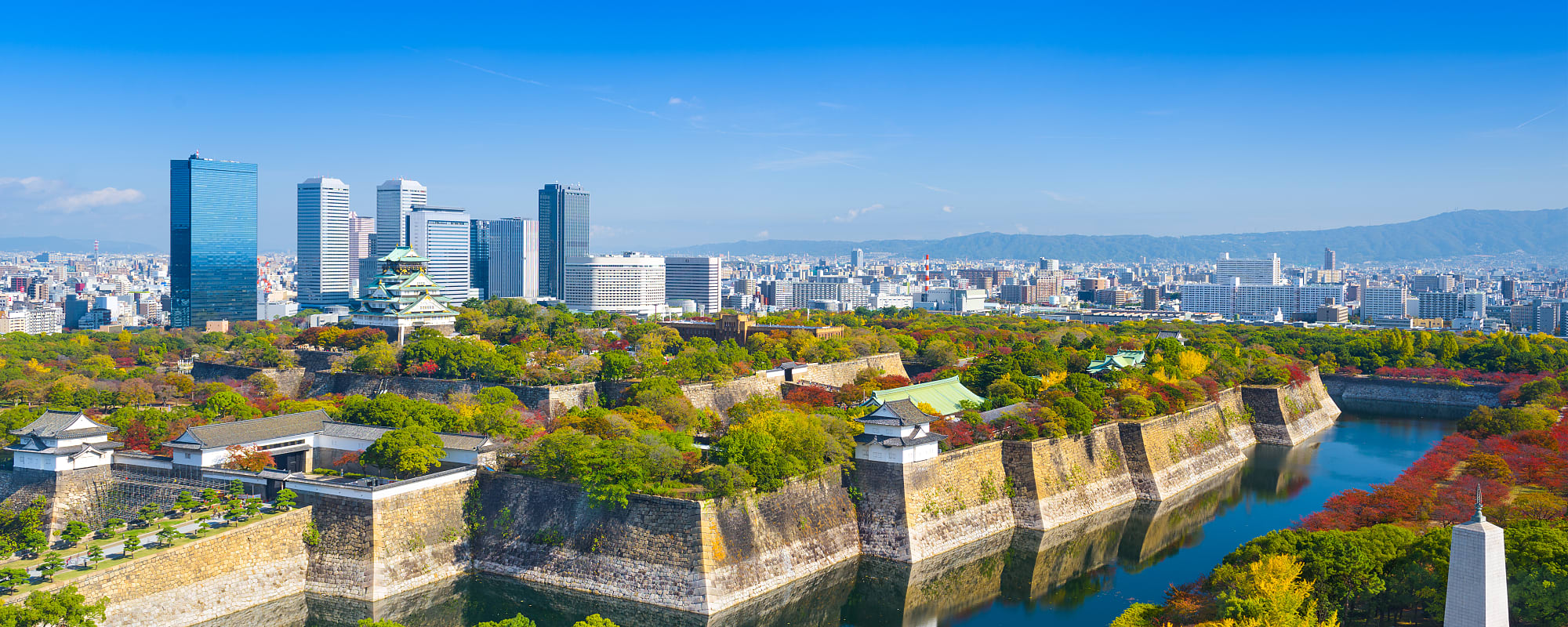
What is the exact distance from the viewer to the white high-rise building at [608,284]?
90750mm

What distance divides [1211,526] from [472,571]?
15773 mm

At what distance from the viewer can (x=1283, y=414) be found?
35.4m

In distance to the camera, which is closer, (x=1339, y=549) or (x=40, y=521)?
(x=1339, y=549)

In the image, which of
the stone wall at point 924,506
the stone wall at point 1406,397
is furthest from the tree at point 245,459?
the stone wall at point 1406,397

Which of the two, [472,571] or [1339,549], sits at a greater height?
[1339,549]

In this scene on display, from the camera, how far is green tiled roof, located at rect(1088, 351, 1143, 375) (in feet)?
116

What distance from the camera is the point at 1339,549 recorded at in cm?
1558

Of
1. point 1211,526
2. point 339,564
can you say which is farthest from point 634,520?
point 1211,526

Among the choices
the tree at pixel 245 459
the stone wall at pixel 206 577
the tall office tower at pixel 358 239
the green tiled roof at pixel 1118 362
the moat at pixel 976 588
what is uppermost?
the tall office tower at pixel 358 239

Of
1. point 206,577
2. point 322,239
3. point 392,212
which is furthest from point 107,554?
point 392,212

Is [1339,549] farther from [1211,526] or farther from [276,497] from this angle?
[276,497]

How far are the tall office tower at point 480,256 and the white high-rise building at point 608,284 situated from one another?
50.5ft

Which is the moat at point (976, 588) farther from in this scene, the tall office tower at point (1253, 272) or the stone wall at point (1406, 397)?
the tall office tower at point (1253, 272)

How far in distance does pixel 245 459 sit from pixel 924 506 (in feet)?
42.0
